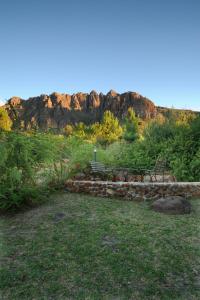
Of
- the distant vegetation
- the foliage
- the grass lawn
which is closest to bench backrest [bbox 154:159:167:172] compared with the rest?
the distant vegetation

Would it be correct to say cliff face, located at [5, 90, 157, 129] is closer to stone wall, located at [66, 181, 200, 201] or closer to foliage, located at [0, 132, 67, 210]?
stone wall, located at [66, 181, 200, 201]

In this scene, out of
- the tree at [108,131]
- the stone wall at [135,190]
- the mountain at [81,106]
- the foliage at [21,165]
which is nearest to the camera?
the foliage at [21,165]

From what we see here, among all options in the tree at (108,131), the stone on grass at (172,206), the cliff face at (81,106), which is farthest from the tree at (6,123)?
the cliff face at (81,106)

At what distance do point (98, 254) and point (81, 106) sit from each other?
11850 cm

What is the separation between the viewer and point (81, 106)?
12206cm

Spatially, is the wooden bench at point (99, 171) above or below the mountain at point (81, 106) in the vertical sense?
below

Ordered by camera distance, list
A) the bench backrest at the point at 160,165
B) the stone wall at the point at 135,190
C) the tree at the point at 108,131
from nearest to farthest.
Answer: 1. the stone wall at the point at 135,190
2. the bench backrest at the point at 160,165
3. the tree at the point at 108,131

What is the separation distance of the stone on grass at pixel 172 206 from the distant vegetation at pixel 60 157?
3269 mm

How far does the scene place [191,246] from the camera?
5.86 m

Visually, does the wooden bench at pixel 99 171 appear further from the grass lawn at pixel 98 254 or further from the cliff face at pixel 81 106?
the cliff face at pixel 81 106

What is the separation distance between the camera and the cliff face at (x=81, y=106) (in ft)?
348

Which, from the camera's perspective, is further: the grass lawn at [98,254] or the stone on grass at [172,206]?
the stone on grass at [172,206]

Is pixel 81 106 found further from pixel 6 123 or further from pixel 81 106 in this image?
pixel 6 123

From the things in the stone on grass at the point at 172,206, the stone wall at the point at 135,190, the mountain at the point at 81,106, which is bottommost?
the stone on grass at the point at 172,206
